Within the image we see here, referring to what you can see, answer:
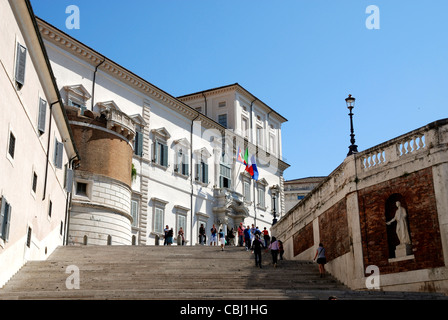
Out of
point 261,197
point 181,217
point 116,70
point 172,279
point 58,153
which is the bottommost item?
point 172,279

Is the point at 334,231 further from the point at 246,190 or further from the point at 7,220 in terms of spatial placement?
the point at 246,190

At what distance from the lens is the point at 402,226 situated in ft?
61.7

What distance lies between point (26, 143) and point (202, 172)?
29007 millimetres

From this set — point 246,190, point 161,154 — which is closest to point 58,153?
point 161,154

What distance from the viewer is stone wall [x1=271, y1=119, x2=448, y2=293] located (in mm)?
17812

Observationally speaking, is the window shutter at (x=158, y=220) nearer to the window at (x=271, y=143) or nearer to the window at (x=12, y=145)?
the window at (x=271, y=143)

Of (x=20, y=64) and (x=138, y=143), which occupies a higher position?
(x=138, y=143)

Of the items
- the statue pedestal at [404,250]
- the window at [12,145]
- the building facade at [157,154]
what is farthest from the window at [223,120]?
the window at [12,145]

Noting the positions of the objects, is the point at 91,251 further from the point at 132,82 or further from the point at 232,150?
the point at 232,150

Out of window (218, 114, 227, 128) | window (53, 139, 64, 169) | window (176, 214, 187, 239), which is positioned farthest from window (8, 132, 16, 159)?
window (218, 114, 227, 128)

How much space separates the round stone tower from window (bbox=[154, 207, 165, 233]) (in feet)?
20.2

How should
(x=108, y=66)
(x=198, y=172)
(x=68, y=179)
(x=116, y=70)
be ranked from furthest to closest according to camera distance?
1. (x=198, y=172)
2. (x=116, y=70)
3. (x=108, y=66)
4. (x=68, y=179)

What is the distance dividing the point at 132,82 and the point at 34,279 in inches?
973

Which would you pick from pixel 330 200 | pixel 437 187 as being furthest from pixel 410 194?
pixel 330 200
